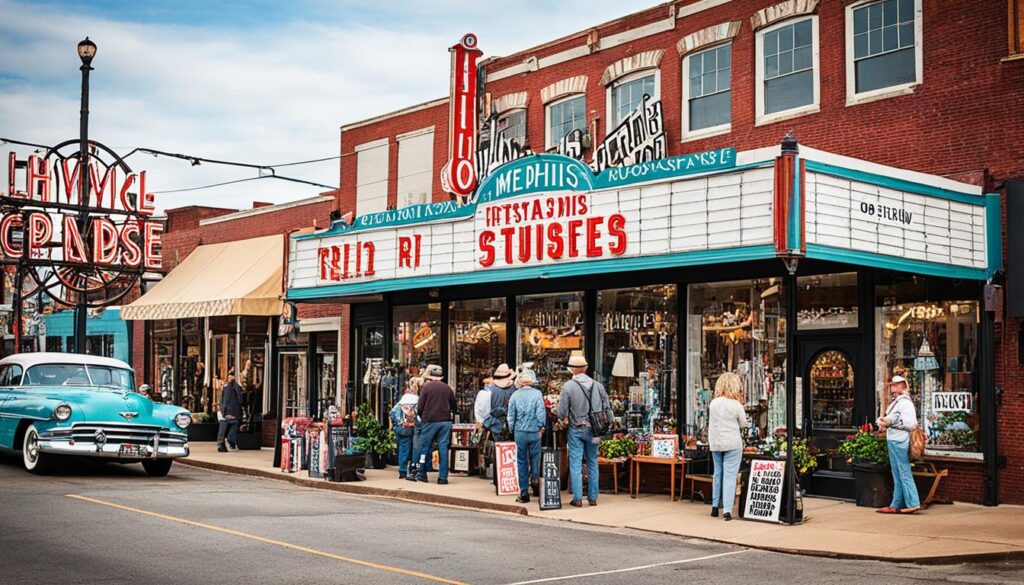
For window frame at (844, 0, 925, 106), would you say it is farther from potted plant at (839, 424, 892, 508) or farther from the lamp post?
the lamp post

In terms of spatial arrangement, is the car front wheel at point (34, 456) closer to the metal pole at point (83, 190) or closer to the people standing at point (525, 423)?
the people standing at point (525, 423)

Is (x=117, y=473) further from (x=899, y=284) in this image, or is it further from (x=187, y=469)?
(x=899, y=284)

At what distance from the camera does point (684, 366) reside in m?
17.6

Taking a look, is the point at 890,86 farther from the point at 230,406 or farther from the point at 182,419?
the point at 230,406

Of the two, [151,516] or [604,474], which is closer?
[151,516]

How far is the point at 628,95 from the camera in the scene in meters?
20.4

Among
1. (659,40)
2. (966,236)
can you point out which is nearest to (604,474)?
(966,236)

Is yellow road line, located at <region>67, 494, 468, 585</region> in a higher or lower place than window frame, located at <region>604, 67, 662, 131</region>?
lower

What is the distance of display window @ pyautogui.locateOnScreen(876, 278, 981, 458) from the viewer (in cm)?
1524

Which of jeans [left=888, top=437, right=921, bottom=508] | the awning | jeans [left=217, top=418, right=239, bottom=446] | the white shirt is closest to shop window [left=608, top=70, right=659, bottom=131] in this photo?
the white shirt

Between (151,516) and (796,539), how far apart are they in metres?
7.22

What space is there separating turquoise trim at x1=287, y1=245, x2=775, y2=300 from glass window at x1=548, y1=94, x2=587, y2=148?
171 inches

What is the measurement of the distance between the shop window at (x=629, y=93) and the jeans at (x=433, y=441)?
646 cm

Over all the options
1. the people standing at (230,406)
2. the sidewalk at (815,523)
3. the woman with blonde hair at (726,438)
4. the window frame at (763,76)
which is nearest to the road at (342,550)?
the sidewalk at (815,523)
